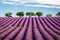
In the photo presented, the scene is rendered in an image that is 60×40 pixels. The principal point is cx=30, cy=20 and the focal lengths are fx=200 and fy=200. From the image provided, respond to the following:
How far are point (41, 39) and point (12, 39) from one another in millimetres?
1123

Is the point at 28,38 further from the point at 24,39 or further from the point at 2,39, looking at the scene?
the point at 2,39

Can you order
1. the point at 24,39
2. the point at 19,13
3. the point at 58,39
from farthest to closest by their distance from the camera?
the point at 19,13 < the point at 24,39 < the point at 58,39

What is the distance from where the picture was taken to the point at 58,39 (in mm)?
6750

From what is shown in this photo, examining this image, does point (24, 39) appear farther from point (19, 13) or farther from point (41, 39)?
point (19, 13)

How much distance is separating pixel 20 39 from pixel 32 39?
433 millimetres

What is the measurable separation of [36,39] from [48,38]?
42cm

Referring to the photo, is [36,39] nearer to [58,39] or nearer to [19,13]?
[58,39]

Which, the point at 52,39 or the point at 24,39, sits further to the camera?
the point at 24,39

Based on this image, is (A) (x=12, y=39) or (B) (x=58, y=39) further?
(A) (x=12, y=39)

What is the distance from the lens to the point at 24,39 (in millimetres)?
7258

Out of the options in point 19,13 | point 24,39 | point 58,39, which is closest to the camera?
point 58,39

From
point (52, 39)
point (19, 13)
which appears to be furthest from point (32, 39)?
point (19, 13)

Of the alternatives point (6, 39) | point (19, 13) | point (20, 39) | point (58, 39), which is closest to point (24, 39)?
point (20, 39)

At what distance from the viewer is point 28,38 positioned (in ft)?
23.5
